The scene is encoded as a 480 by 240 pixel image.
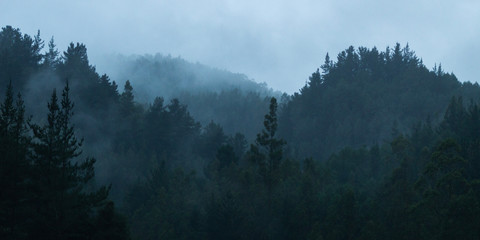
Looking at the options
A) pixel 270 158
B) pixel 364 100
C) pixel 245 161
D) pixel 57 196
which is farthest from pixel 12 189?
pixel 364 100

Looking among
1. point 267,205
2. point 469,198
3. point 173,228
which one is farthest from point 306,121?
point 469,198

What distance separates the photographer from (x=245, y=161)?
56125 millimetres

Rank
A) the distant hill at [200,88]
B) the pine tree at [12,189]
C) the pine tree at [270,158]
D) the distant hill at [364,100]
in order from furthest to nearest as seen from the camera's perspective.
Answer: the distant hill at [200,88] < the distant hill at [364,100] < the pine tree at [270,158] < the pine tree at [12,189]

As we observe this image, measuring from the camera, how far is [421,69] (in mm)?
87188

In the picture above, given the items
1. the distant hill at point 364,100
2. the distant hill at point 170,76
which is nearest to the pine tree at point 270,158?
the distant hill at point 364,100

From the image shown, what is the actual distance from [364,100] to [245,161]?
3205 cm

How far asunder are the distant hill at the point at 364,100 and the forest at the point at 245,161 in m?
0.20

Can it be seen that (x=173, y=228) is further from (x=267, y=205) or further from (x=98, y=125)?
(x=98, y=125)

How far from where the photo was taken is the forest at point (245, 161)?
85.8 feet

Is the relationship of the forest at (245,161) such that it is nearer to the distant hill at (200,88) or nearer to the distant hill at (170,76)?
the distant hill at (200,88)

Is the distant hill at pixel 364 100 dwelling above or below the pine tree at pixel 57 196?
above

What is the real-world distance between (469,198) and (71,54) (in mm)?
54106

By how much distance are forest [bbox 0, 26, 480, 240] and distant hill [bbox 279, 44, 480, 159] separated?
200 mm

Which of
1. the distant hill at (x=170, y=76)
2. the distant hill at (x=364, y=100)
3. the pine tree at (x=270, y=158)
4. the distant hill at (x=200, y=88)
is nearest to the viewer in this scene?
the pine tree at (x=270, y=158)
